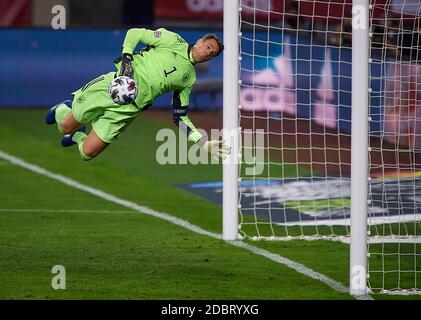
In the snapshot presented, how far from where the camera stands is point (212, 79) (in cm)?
2664

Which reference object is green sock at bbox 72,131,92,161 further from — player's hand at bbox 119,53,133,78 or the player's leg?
player's hand at bbox 119,53,133,78

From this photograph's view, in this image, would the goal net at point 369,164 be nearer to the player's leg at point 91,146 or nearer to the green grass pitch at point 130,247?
the green grass pitch at point 130,247

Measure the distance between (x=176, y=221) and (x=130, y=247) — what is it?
6.22 feet

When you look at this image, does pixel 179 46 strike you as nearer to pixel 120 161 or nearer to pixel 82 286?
pixel 82 286

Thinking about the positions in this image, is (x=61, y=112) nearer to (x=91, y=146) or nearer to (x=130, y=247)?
(x=91, y=146)

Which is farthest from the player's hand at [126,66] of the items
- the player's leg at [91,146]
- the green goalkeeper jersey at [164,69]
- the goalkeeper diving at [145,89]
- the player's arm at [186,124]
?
the player's leg at [91,146]

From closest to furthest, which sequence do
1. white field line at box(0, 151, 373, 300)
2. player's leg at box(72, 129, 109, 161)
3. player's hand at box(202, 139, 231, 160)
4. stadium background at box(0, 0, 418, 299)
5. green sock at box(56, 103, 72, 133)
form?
stadium background at box(0, 0, 418, 299)
white field line at box(0, 151, 373, 300)
player's hand at box(202, 139, 231, 160)
player's leg at box(72, 129, 109, 161)
green sock at box(56, 103, 72, 133)

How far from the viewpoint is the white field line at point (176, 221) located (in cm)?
1114

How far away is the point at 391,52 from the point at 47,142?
8.56 m

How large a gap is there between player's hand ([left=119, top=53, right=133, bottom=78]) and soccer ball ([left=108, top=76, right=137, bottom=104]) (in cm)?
4

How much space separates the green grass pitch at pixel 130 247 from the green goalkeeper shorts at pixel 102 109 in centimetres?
130

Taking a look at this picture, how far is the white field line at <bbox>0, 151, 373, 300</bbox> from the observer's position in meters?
11.1

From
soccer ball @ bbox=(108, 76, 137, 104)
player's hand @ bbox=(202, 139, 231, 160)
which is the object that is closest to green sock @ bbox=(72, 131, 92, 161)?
soccer ball @ bbox=(108, 76, 137, 104)

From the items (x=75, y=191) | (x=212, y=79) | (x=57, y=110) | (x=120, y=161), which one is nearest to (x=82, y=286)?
Answer: (x=57, y=110)
